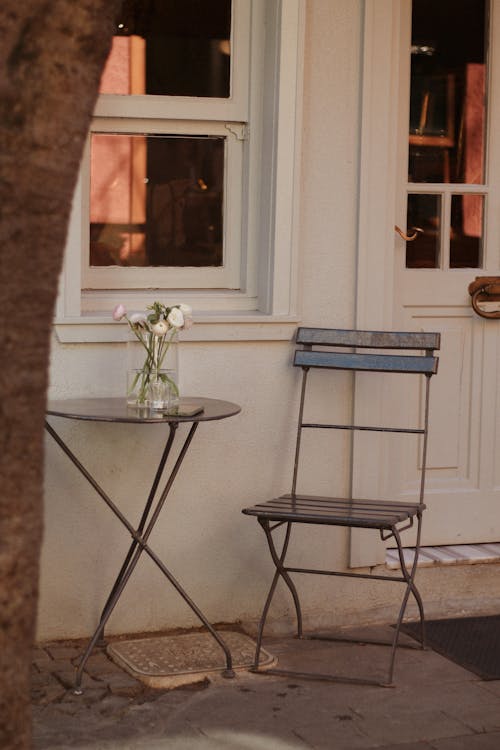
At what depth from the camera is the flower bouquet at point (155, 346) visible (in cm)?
469

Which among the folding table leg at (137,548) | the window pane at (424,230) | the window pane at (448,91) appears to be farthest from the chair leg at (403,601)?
the window pane at (448,91)

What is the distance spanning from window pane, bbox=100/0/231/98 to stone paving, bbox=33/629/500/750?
2190 mm

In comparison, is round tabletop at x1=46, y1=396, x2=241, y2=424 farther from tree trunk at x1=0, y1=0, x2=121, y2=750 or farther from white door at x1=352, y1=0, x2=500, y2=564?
tree trunk at x1=0, y1=0, x2=121, y2=750

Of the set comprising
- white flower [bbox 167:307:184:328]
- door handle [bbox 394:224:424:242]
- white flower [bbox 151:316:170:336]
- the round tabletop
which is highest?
door handle [bbox 394:224:424:242]

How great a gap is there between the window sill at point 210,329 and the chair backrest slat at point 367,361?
0.42ft

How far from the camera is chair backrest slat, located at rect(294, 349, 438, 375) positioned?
16.5ft

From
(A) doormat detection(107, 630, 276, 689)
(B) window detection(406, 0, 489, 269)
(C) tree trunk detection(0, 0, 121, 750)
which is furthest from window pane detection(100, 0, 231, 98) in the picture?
(C) tree trunk detection(0, 0, 121, 750)

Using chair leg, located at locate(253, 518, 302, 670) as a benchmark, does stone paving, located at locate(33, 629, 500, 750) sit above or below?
below

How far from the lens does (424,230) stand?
5.66 m

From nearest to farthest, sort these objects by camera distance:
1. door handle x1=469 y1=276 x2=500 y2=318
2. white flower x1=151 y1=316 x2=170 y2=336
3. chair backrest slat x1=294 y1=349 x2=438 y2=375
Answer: white flower x1=151 y1=316 x2=170 y2=336 < chair backrest slat x1=294 y1=349 x2=438 y2=375 < door handle x1=469 y1=276 x2=500 y2=318

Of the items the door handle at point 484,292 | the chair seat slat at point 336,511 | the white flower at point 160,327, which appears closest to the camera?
the chair seat slat at point 336,511

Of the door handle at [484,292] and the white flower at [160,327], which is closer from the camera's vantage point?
the white flower at [160,327]

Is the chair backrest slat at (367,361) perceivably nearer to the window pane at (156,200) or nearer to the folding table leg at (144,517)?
the window pane at (156,200)

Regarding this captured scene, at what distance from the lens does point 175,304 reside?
5156 mm
